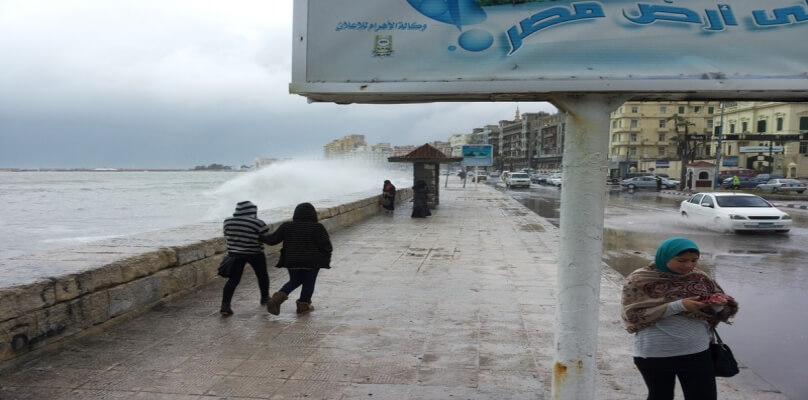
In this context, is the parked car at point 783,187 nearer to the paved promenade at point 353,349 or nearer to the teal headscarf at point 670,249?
the paved promenade at point 353,349

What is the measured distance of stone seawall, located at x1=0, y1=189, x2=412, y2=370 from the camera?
3.92m

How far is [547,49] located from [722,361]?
187 centimetres

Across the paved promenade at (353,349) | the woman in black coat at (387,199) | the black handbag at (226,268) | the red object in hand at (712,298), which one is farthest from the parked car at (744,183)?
the red object in hand at (712,298)

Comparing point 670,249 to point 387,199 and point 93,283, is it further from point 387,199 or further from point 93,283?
point 387,199

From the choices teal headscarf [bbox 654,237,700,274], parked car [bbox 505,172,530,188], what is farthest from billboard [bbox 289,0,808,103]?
parked car [bbox 505,172,530,188]

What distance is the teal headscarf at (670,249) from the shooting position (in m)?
2.60

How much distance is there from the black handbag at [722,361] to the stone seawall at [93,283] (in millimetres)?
4589

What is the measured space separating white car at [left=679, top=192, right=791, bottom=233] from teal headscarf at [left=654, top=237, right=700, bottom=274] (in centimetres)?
1442

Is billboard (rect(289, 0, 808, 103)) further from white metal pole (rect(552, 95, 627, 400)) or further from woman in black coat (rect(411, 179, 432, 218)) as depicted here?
woman in black coat (rect(411, 179, 432, 218))

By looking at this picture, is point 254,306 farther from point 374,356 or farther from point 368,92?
point 368,92

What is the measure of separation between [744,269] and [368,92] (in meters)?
9.39

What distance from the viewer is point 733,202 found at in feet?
52.5

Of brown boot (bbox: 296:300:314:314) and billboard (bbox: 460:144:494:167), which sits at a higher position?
billboard (bbox: 460:144:494:167)

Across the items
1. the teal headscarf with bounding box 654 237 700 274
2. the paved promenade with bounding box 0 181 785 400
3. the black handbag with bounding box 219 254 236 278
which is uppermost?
the teal headscarf with bounding box 654 237 700 274
